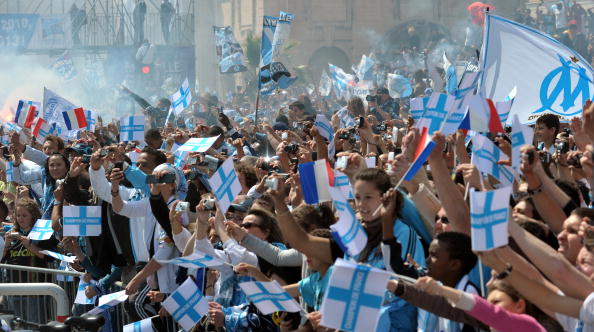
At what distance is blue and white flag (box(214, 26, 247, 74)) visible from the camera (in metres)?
21.5

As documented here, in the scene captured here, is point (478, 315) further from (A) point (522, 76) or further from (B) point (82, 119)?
(B) point (82, 119)

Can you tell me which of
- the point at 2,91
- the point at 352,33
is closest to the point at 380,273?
the point at 2,91

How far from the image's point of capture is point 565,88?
32.9 ft

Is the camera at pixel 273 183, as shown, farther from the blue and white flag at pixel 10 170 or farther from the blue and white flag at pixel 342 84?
the blue and white flag at pixel 342 84

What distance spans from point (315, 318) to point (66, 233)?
394 cm

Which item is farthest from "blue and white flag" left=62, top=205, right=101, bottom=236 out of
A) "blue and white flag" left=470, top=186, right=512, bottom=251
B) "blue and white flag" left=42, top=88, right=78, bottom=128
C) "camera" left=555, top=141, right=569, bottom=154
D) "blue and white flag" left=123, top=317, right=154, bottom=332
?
"blue and white flag" left=42, top=88, right=78, bottom=128

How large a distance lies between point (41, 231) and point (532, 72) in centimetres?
457

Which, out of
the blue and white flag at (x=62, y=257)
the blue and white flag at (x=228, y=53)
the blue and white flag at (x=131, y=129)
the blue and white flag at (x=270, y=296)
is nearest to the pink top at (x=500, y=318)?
the blue and white flag at (x=270, y=296)

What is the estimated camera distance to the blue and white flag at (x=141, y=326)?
22.8 feet

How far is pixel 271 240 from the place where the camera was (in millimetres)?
6453

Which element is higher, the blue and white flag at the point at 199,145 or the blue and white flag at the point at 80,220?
the blue and white flag at the point at 199,145

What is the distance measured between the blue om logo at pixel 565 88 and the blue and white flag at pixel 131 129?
432cm

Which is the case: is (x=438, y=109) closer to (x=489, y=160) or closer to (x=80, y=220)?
(x=489, y=160)

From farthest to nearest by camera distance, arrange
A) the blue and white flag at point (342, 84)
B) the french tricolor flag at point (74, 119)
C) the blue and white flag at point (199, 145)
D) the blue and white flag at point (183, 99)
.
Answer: the blue and white flag at point (342, 84) → the french tricolor flag at point (74, 119) → the blue and white flag at point (183, 99) → the blue and white flag at point (199, 145)
